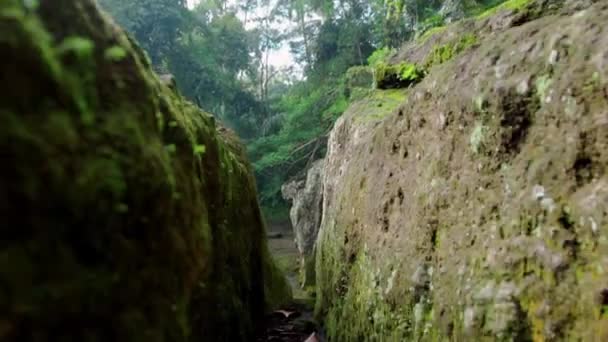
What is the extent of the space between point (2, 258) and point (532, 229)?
221 cm

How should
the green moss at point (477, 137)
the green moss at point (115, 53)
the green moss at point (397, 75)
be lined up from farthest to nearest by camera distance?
the green moss at point (397, 75), the green moss at point (477, 137), the green moss at point (115, 53)

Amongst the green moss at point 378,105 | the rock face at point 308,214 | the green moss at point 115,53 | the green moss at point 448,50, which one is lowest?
the rock face at point 308,214

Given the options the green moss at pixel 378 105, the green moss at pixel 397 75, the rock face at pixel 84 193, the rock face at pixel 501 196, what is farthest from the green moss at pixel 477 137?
the green moss at pixel 397 75

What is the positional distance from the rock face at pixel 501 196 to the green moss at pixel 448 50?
462mm

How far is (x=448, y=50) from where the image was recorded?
5133 mm

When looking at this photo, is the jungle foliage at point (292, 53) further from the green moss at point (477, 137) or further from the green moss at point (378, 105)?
the green moss at point (477, 137)

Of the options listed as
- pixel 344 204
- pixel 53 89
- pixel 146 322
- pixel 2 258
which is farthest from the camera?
pixel 344 204

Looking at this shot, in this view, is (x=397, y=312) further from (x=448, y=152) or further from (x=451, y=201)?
(x=448, y=152)

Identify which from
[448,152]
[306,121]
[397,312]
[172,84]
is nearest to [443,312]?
[397,312]

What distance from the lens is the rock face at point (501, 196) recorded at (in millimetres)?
2092

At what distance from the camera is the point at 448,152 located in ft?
10.6

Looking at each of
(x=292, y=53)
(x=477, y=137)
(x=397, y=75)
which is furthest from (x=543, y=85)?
(x=292, y=53)

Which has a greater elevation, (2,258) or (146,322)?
(2,258)

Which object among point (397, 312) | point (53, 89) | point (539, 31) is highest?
point (539, 31)
